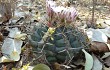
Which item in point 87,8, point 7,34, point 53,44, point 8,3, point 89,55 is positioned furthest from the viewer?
point 87,8

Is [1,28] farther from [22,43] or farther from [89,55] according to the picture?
[89,55]

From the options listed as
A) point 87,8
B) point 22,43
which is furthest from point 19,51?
point 87,8

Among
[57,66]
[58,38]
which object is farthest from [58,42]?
[57,66]

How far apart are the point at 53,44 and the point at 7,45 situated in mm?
433

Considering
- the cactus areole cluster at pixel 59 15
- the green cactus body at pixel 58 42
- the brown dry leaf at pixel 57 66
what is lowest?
the brown dry leaf at pixel 57 66

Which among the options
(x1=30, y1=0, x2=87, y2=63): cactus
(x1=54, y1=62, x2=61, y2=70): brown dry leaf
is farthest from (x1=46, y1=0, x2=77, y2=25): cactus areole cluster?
(x1=54, y1=62, x2=61, y2=70): brown dry leaf

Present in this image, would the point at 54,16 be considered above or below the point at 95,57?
above

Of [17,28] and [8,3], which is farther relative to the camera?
[8,3]

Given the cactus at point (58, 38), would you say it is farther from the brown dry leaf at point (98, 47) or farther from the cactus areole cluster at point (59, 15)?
the brown dry leaf at point (98, 47)

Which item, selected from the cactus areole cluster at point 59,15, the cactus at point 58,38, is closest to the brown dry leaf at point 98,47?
the cactus at point 58,38

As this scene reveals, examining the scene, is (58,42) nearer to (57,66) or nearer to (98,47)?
(57,66)

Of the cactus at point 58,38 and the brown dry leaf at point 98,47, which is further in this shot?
the brown dry leaf at point 98,47

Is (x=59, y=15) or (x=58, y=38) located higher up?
(x=59, y=15)

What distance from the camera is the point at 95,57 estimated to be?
1.89 metres
